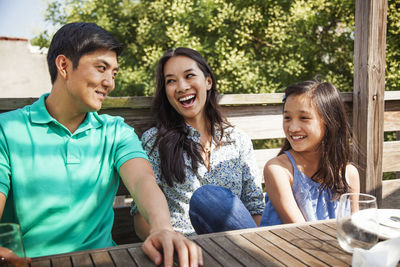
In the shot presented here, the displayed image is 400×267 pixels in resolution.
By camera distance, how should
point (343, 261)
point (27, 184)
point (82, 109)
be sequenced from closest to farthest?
point (343, 261) → point (27, 184) → point (82, 109)

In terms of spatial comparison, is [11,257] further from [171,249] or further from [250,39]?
[250,39]

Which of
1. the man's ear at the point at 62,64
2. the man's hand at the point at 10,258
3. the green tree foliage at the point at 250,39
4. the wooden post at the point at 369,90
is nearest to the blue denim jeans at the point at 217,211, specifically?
the man's ear at the point at 62,64

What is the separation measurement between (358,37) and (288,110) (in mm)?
1061

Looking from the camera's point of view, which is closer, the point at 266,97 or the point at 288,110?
the point at 288,110

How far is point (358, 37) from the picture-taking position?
2.65 metres

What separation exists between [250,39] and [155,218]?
628 centimetres

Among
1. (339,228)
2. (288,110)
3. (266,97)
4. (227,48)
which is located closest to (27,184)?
(339,228)

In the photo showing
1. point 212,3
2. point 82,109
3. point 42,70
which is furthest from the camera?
point 42,70

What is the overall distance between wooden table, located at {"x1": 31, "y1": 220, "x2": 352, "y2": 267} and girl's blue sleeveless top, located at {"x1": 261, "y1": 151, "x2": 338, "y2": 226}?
0.70m

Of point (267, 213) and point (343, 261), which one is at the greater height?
point (343, 261)

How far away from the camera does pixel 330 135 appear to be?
201cm

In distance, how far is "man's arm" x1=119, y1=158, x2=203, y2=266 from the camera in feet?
3.09

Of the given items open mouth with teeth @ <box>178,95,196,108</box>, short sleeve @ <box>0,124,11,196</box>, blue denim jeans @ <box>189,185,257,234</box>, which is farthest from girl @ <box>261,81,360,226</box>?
short sleeve @ <box>0,124,11,196</box>

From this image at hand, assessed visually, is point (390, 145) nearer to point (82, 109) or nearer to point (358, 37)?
point (358, 37)
